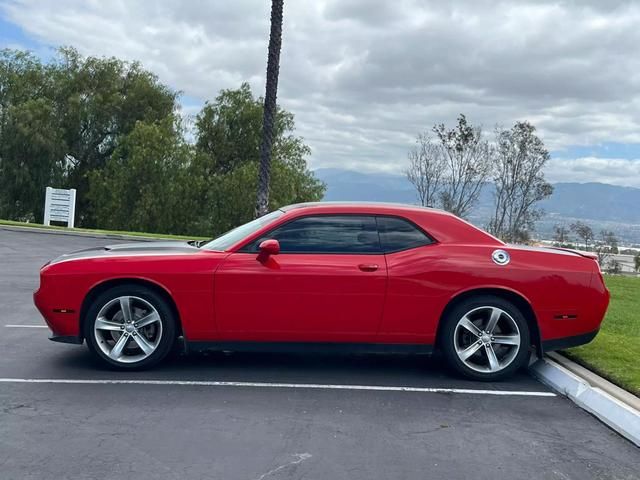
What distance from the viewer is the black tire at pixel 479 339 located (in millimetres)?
5793

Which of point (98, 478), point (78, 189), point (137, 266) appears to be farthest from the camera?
point (78, 189)

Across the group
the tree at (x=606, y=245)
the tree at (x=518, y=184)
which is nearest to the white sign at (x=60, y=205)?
the tree at (x=518, y=184)

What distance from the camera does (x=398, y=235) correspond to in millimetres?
5918

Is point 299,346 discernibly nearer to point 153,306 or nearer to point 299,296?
point 299,296

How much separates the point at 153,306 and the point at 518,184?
29996mm

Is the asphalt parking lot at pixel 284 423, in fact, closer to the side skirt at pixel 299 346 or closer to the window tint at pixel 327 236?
the side skirt at pixel 299 346

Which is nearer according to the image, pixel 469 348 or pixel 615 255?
pixel 469 348

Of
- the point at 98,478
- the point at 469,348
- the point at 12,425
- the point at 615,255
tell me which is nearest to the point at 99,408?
the point at 12,425

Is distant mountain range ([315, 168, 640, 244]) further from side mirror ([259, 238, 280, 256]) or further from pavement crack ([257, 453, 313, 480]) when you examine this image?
pavement crack ([257, 453, 313, 480])

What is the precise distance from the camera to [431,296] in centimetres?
573

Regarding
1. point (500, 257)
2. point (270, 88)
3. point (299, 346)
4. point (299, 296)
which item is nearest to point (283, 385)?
point (299, 346)

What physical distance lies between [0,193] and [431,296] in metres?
35.2

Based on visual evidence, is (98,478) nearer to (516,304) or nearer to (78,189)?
(516,304)

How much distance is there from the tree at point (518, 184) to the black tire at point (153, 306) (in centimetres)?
2711
